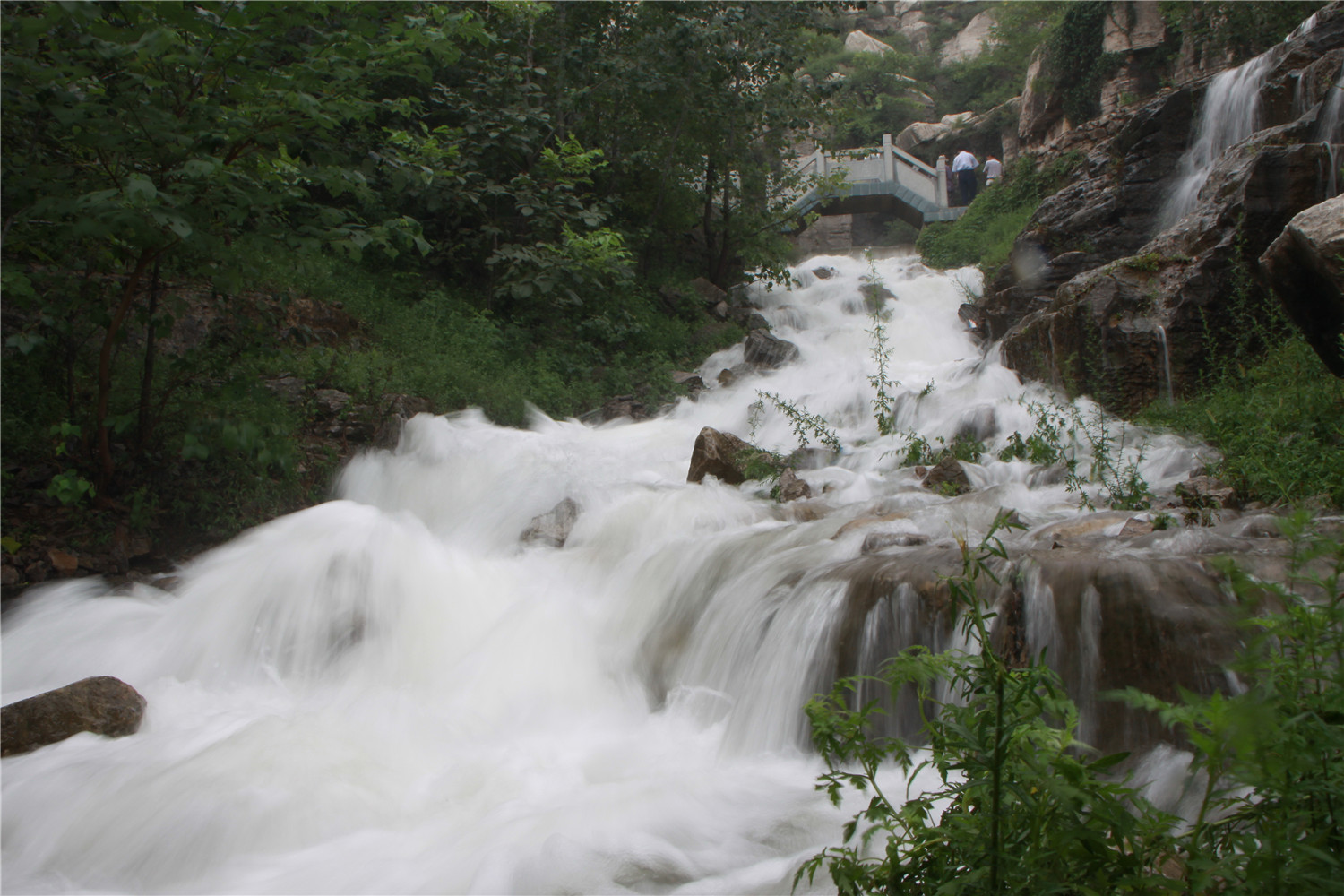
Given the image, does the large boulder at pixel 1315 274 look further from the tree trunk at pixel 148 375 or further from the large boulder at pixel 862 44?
the large boulder at pixel 862 44

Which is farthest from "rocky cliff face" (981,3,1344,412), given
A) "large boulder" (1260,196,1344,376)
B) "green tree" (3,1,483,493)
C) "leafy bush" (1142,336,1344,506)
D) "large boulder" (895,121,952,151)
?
"large boulder" (895,121,952,151)

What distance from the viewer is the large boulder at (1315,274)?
196 inches

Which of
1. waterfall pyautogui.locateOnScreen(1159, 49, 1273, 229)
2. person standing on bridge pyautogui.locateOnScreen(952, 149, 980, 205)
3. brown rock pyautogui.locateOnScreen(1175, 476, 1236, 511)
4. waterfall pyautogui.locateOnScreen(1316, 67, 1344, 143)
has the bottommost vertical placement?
brown rock pyautogui.locateOnScreen(1175, 476, 1236, 511)

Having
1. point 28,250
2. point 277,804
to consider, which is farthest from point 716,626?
point 28,250

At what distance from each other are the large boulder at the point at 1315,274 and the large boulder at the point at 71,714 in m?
6.91

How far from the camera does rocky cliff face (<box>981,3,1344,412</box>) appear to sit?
24.4ft

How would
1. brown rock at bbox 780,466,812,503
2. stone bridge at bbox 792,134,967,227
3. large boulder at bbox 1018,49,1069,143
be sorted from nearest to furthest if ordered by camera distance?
brown rock at bbox 780,466,812,503, large boulder at bbox 1018,49,1069,143, stone bridge at bbox 792,134,967,227

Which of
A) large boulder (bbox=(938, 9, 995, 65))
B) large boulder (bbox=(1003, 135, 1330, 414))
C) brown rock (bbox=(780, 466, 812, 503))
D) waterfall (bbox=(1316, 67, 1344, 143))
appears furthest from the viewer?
large boulder (bbox=(938, 9, 995, 65))

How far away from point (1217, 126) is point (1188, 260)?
161 inches

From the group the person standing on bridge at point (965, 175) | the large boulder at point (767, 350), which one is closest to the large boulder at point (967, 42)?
the person standing on bridge at point (965, 175)

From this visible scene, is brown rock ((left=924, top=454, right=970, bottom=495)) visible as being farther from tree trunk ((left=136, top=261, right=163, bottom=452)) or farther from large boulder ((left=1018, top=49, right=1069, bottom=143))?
large boulder ((left=1018, top=49, right=1069, bottom=143))

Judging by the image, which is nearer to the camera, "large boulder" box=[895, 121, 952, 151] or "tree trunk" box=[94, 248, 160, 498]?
"tree trunk" box=[94, 248, 160, 498]

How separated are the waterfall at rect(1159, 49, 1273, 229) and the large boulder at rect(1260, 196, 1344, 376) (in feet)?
16.9

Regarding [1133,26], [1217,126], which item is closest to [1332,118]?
[1217,126]
